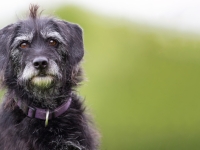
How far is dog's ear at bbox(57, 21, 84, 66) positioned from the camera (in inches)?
302

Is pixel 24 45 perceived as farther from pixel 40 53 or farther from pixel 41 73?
pixel 41 73

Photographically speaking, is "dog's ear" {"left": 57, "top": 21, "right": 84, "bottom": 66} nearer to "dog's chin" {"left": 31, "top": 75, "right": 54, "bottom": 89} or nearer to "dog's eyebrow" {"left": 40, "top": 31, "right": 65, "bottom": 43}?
"dog's eyebrow" {"left": 40, "top": 31, "right": 65, "bottom": 43}

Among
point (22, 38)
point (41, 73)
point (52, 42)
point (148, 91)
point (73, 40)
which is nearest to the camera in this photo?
point (41, 73)

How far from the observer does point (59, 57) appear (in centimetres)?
746

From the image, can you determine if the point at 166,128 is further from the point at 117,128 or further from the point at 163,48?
the point at 163,48

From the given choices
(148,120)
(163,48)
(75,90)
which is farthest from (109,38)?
(75,90)

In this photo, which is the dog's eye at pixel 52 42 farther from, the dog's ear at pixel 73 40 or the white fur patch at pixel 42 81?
the white fur patch at pixel 42 81

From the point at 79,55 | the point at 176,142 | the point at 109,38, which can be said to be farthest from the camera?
the point at 109,38

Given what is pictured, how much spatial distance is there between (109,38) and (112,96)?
2.73 metres

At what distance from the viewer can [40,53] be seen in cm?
729

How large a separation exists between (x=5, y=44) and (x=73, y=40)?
899 mm

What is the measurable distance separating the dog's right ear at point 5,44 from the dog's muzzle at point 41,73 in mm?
336

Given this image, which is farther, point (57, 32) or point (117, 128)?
point (117, 128)

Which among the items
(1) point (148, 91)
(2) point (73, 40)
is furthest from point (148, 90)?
(2) point (73, 40)
